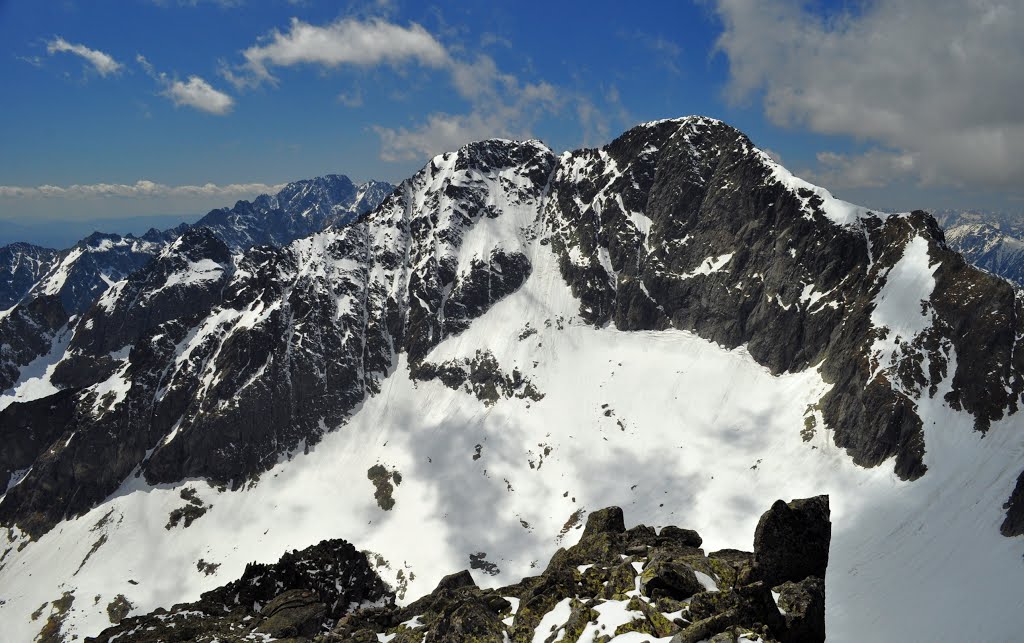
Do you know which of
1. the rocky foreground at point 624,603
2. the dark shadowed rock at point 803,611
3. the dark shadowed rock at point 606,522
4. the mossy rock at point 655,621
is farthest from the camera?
the dark shadowed rock at point 606,522

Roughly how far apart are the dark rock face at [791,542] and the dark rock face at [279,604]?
40010 mm

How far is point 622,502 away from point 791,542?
13034 centimetres

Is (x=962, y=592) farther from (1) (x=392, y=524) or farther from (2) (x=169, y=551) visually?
(2) (x=169, y=551)

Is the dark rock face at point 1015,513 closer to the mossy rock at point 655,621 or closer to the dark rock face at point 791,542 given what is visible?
the dark rock face at point 791,542

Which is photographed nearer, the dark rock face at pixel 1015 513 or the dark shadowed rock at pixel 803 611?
the dark shadowed rock at pixel 803 611

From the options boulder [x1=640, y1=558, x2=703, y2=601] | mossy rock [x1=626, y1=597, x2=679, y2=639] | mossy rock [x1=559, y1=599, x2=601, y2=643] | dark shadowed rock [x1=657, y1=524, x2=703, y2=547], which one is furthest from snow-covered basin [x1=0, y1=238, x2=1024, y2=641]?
mossy rock [x1=626, y1=597, x2=679, y2=639]

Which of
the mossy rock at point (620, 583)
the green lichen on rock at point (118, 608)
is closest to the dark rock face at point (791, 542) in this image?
the mossy rock at point (620, 583)

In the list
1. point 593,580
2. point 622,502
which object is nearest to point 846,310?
point 622,502

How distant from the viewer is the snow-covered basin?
10494cm

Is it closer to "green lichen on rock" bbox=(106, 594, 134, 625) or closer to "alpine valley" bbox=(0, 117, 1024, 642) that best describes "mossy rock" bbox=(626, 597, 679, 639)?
"alpine valley" bbox=(0, 117, 1024, 642)

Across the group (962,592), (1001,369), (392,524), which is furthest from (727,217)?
(392,524)

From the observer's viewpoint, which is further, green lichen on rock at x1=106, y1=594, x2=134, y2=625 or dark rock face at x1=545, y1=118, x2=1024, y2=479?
green lichen on rock at x1=106, y1=594, x2=134, y2=625

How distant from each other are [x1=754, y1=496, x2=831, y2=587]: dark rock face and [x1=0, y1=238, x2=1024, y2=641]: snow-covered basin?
80.1m

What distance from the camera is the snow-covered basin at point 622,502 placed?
344ft
